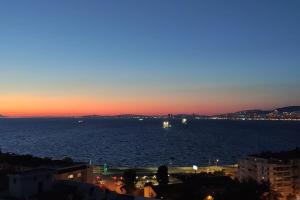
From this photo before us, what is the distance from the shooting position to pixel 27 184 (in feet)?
71.6

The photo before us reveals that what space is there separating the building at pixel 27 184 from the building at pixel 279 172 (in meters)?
34.4

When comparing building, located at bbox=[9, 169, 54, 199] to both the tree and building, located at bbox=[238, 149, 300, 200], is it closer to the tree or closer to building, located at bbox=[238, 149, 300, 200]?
the tree

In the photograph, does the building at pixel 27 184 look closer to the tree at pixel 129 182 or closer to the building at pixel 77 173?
the building at pixel 77 173

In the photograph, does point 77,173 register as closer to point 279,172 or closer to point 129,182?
point 129,182

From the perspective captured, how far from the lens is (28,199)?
844 inches

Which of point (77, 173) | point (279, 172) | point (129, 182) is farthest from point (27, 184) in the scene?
point (279, 172)

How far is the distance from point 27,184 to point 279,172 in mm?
39191

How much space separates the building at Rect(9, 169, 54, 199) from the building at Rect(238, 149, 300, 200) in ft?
113

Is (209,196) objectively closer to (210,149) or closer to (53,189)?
(53,189)

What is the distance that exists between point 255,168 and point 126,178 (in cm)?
2054

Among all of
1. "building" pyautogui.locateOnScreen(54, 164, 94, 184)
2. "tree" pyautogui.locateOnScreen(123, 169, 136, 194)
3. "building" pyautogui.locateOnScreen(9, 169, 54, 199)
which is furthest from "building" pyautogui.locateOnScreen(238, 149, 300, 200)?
"building" pyautogui.locateOnScreen(9, 169, 54, 199)

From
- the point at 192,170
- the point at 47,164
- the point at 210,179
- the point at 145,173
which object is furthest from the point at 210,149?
the point at 47,164

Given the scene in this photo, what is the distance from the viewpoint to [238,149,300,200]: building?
53.5 meters

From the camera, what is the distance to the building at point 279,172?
53.5 metres
